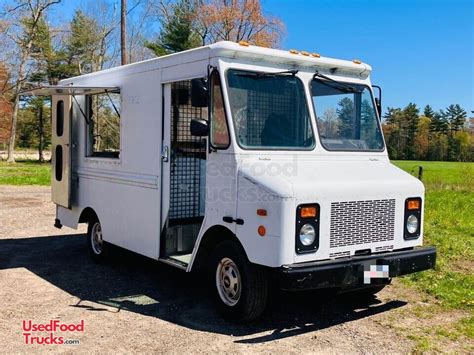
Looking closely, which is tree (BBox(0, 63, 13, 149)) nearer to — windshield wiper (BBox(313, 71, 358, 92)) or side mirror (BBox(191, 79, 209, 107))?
side mirror (BBox(191, 79, 209, 107))

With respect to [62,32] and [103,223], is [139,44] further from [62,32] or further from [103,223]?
[103,223]

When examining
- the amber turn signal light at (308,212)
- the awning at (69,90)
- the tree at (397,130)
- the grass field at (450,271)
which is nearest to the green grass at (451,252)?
the grass field at (450,271)

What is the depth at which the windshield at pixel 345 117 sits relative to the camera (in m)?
5.46

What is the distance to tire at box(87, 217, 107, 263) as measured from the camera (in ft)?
24.6

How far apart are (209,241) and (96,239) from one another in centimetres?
309

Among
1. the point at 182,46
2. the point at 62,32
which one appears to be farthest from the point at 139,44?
the point at 62,32

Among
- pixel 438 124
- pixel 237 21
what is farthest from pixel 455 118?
pixel 237 21

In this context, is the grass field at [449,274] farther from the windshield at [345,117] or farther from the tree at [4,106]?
the tree at [4,106]

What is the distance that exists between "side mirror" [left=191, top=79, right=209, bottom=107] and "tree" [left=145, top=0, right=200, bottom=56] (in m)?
33.6

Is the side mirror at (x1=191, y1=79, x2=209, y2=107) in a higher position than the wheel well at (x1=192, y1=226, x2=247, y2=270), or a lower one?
higher

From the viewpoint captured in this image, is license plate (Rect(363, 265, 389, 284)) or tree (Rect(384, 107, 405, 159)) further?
tree (Rect(384, 107, 405, 159))

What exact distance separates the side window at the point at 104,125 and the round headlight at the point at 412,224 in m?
3.91

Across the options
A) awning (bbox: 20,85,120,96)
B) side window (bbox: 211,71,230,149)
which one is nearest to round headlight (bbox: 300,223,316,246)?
side window (bbox: 211,71,230,149)

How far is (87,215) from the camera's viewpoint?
25.7 feet
